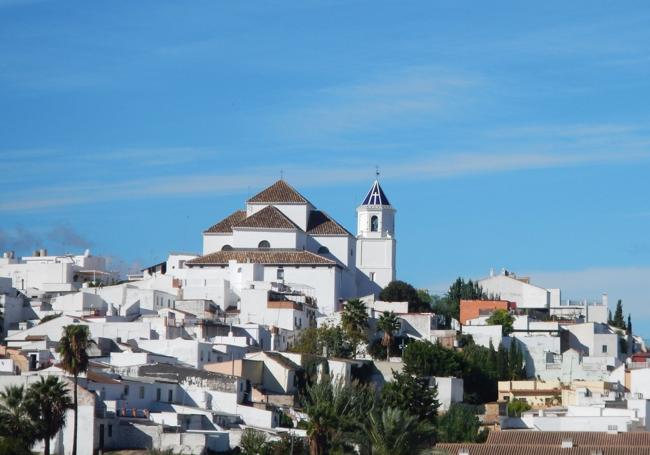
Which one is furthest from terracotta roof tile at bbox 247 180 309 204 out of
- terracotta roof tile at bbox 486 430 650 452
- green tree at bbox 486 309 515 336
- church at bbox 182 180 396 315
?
terracotta roof tile at bbox 486 430 650 452

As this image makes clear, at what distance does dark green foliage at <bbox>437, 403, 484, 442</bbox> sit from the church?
21947mm

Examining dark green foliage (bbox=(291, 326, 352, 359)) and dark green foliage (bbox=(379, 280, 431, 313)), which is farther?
dark green foliage (bbox=(379, 280, 431, 313))

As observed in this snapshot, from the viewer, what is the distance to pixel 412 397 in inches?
2687

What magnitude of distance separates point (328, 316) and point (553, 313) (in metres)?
18.7

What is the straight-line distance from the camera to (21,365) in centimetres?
6650

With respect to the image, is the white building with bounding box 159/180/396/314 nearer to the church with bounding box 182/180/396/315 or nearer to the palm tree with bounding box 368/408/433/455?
the church with bounding box 182/180/396/315

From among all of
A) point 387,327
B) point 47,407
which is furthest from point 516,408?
point 47,407

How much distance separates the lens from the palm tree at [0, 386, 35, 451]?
5478 cm

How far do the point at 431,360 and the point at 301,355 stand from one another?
542 cm

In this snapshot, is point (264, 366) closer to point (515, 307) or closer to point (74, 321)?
point (74, 321)

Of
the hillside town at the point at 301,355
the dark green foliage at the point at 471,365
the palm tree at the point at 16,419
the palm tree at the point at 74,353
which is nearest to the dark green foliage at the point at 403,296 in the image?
the hillside town at the point at 301,355

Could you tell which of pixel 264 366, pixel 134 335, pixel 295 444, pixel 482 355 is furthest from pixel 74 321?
pixel 295 444

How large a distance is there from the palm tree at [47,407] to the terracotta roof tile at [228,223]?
42711 millimetres

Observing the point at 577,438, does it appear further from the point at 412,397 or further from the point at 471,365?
the point at 471,365
